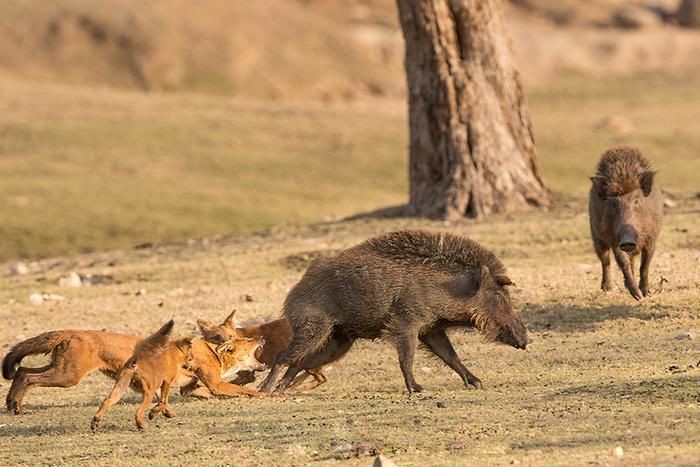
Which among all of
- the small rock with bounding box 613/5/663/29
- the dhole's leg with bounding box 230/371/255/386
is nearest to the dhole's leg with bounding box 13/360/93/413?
the dhole's leg with bounding box 230/371/255/386

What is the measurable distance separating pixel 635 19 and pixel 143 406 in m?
39.2

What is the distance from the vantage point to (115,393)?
9.45 m

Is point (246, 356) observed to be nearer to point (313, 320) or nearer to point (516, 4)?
point (313, 320)

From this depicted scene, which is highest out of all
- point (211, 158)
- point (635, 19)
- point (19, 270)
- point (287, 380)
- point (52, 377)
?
point (635, 19)

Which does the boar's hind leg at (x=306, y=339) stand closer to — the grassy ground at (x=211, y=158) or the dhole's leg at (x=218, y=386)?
the dhole's leg at (x=218, y=386)

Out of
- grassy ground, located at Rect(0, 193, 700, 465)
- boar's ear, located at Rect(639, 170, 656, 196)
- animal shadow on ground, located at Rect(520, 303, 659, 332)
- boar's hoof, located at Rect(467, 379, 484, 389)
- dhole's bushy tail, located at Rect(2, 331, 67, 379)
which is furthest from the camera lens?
boar's ear, located at Rect(639, 170, 656, 196)

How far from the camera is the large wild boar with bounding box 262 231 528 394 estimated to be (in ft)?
33.4

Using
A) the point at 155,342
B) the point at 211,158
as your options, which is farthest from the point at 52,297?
the point at 211,158

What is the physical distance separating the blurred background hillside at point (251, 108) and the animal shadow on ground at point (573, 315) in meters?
8.74

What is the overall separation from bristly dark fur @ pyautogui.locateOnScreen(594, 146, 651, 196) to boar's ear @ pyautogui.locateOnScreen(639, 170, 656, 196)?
0.04 m

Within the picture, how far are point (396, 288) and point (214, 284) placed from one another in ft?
19.5

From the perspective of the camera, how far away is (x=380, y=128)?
31906 mm

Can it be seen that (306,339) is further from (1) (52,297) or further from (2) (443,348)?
(1) (52,297)

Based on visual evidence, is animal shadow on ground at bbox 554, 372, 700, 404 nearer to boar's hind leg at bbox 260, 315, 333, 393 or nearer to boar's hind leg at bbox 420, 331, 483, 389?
boar's hind leg at bbox 420, 331, 483, 389
